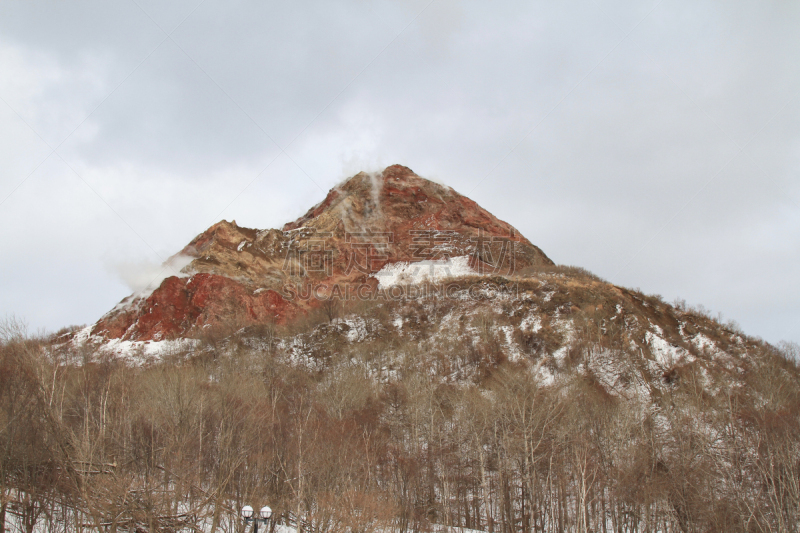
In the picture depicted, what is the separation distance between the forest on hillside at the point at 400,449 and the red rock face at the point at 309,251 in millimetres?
23017

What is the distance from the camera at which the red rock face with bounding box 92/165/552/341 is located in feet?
220

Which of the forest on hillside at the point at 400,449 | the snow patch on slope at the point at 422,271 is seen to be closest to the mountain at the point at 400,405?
the forest on hillside at the point at 400,449

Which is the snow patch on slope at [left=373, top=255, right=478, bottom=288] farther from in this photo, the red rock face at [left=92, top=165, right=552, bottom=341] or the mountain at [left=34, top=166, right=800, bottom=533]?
the red rock face at [left=92, top=165, right=552, bottom=341]

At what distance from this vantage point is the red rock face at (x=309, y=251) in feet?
220

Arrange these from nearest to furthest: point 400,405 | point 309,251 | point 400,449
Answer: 1. point 400,449
2. point 400,405
3. point 309,251

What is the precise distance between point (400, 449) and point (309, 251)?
171 ft

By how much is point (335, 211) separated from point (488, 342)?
43.4 m

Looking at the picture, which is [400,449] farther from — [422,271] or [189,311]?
[422,271]

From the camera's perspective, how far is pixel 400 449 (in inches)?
1399

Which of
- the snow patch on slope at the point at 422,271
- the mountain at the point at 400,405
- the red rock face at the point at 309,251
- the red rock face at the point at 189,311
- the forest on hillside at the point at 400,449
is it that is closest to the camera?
the forest on hillside at the point at 400,449

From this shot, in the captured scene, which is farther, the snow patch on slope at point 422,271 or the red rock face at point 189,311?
the snow patch on slope at point 422,271

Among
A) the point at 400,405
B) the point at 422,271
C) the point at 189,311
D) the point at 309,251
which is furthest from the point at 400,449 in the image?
the point at 309,251

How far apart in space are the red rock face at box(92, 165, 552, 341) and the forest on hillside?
2302cm

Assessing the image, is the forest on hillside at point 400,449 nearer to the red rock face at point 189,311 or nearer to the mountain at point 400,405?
the mountain at point 400,405
